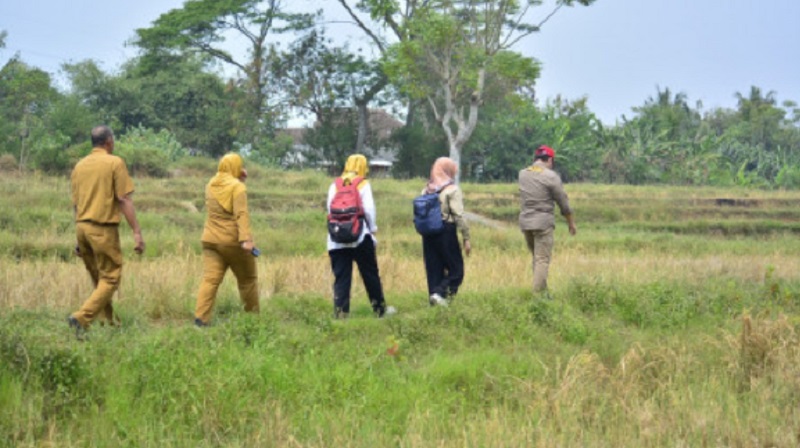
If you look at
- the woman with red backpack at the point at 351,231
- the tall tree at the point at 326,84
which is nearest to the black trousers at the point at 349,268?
the woman with red backpack at the point at 351,231

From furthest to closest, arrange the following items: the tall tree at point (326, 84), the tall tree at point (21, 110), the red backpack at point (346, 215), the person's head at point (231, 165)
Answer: the tall tree at point (326, 84) → the tall tree at point (21, 110) → the red backpack at point (346, 215) → the person's head at point (231, 165)

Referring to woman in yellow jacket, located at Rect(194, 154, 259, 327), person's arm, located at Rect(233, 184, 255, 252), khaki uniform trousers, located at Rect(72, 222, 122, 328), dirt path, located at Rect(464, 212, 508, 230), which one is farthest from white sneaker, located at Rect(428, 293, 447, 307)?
dirt path, located at Rect(464, 212, 508, 230)

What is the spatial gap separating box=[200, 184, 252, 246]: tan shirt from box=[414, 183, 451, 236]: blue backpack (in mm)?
2090

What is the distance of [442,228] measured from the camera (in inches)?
403

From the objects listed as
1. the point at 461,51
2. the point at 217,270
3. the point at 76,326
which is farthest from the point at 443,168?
the point at 461,51

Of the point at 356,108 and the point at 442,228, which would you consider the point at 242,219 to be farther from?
the point at 356,108

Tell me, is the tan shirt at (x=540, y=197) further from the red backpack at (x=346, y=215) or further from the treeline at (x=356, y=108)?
the treeline at (x=356, y=108)

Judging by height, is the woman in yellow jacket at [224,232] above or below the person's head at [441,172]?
below

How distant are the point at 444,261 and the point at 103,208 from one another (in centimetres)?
378

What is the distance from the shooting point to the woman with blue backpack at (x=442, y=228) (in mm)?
10195

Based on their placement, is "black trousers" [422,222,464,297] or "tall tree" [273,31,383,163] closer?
"black trousers" [422,222,464,297]

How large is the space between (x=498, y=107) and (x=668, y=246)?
27.3 meters

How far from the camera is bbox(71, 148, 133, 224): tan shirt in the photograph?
824 centimetres

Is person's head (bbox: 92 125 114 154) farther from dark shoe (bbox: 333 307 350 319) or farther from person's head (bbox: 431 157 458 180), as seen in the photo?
person's head (bbox: 431 157 458 180)
